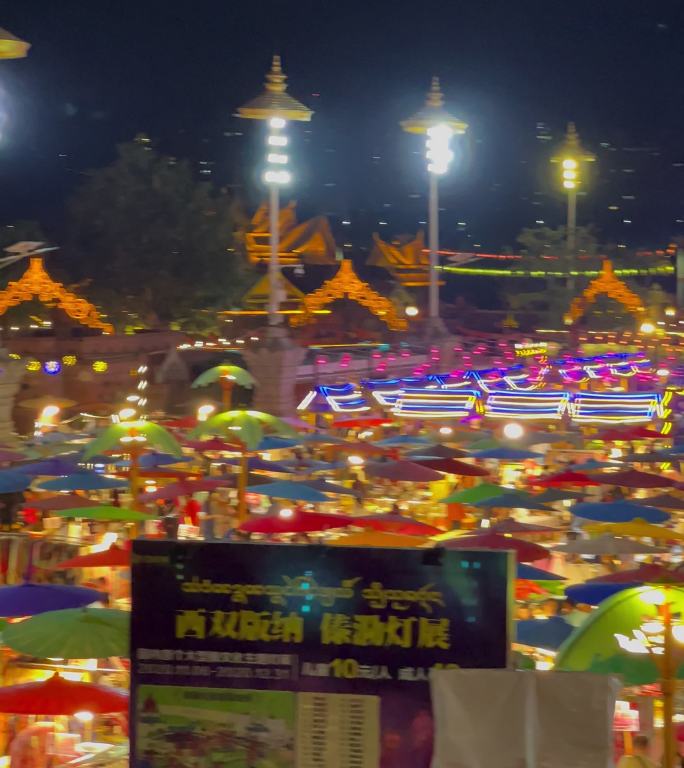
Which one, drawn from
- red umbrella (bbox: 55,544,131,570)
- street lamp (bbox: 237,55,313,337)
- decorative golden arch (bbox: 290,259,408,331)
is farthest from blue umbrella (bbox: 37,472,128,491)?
decorative golden arch (bbox: 290,259,408,331)

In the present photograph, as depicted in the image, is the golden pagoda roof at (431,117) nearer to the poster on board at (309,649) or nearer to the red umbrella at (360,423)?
the red umbrella at (360,423)

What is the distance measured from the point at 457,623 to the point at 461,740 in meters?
0.44

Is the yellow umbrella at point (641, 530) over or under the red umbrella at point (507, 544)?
over

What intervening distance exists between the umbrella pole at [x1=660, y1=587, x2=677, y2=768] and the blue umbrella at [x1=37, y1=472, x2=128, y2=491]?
11.8 m

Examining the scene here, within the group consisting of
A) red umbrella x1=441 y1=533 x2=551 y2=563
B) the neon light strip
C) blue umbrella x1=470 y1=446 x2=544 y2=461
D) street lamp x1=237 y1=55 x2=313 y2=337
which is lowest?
red umbrella x1=441 y1=533 x2=551 y2=563

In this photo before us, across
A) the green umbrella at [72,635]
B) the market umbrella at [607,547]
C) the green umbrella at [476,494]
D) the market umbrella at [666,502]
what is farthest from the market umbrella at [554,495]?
the green umbrella at [72,635]

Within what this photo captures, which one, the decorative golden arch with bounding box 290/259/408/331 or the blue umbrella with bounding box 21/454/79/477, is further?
the decorative golden arch with bounding box 290/259/408/331

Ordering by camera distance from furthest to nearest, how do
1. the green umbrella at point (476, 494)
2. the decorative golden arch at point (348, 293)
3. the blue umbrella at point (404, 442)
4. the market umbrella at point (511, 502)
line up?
the decorative golden arch at point (348, 293)
the blue umbrella at point (404, 442)
the green umbrella at point (476, 494)
the market umbrella at point (511, 502)

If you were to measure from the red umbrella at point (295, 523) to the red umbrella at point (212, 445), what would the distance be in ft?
24.4

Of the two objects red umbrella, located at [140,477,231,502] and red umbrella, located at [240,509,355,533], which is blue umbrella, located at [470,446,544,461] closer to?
red umbrella, located at [140,477,231,502]

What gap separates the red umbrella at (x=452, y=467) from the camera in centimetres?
2086

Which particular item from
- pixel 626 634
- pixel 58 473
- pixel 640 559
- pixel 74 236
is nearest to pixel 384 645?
pixel 626 634

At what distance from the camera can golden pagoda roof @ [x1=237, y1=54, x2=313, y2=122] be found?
1388 inches

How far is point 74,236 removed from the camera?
49.3 metres
